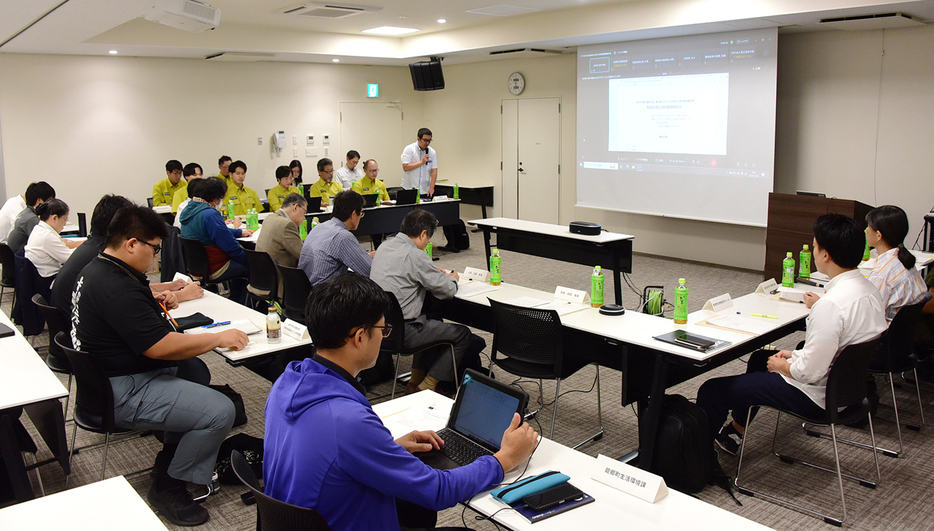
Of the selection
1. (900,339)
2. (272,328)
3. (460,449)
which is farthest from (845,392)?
(272,328)

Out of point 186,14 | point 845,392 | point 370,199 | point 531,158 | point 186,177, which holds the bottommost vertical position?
point 845,392

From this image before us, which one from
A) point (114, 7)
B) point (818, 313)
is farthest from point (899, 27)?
point (114, 7)

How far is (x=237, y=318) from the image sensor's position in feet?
12.3

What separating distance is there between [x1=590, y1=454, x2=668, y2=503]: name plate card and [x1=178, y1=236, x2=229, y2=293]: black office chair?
4.57 meters

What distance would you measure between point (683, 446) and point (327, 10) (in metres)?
6.40

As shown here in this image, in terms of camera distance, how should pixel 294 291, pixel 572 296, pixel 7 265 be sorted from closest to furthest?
pixel 572 296 → pixel 294 291 → pixel 7 265

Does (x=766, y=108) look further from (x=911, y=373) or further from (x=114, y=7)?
(x=114, y=7)

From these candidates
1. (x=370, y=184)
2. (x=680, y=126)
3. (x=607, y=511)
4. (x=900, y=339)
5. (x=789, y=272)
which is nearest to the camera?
(x=607, y=511)

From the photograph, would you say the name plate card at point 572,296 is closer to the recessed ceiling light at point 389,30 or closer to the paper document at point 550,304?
the paper document at point 550,304

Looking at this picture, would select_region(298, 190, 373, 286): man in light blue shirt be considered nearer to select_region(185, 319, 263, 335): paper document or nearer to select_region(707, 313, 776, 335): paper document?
select_region(185, 319, 263, 335): paper document

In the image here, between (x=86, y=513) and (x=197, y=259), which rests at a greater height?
(x=197, y=259)

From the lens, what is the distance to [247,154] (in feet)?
A: 33.8

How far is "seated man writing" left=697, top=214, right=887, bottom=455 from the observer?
290 cm

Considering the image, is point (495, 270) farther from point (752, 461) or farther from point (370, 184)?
point (370, 184)
